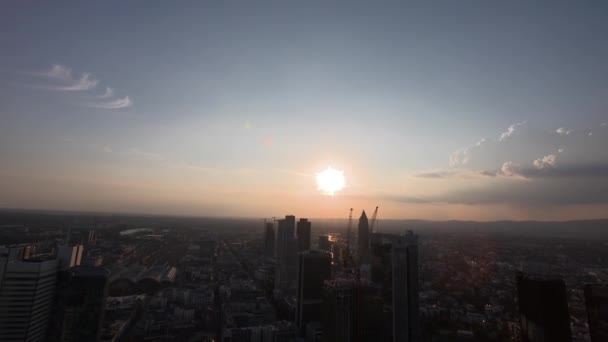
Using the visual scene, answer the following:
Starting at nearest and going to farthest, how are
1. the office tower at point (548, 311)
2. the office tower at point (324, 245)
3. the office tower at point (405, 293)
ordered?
the office tower at point (548, 311) → the office tower at point (405, 293) → the office tower at point (324, 245)

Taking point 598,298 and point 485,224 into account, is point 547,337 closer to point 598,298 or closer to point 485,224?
point 598,298

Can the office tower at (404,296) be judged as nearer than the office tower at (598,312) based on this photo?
No

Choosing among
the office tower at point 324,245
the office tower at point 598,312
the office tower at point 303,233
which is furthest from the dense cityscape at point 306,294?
the office tower at point 324,245

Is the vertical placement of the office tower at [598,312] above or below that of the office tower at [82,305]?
above

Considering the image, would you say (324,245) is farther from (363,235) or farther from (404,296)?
(404,296)

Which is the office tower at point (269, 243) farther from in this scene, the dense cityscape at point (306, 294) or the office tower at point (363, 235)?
the office tower at point (363, 235)

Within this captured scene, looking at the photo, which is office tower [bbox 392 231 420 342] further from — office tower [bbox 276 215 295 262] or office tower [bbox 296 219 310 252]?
office tower [bbox 296 219 310 252]
